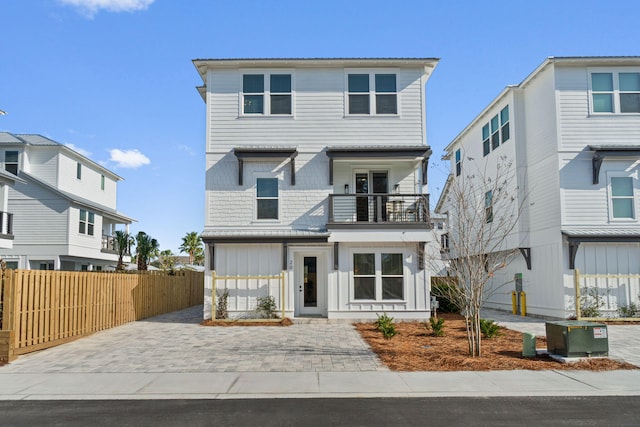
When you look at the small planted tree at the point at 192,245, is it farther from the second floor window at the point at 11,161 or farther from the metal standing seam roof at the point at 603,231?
the metal standing seam roof at the point at 603,231

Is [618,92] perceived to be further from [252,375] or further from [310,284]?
[252,375]

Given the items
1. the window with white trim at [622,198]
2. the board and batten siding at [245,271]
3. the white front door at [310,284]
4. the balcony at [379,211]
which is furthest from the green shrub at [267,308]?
the window with white trim at [622,198]

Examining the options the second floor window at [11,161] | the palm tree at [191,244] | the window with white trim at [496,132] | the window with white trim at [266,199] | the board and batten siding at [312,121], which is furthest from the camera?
the palm tree at [191,244]

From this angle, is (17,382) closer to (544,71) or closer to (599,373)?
(599,373)

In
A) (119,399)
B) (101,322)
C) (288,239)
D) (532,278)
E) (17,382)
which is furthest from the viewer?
(532,278)

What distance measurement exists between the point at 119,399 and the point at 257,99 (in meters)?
13.2

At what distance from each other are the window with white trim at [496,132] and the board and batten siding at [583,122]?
11.6 ft

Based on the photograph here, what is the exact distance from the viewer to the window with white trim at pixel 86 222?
31686 mm

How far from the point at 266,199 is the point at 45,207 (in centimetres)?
1762

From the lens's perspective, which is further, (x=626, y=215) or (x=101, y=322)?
(x=626, y=215)

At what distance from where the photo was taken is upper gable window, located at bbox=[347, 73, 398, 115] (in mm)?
19297

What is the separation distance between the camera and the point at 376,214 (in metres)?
19.4

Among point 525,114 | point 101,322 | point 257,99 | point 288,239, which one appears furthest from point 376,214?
point 101,322

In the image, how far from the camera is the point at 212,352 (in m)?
12.4
